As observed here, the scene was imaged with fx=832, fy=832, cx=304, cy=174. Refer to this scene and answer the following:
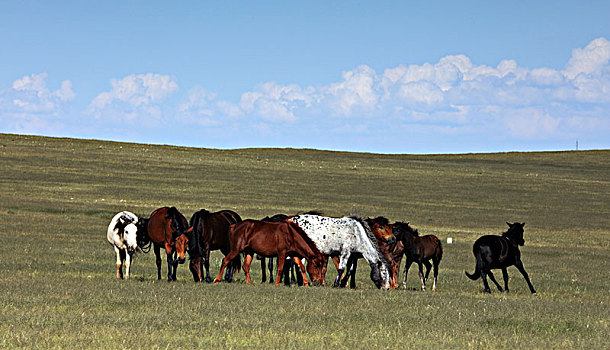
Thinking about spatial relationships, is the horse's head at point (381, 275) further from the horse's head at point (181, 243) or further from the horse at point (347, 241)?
the horse's head at point (181, 243)

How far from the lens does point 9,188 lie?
47688mm

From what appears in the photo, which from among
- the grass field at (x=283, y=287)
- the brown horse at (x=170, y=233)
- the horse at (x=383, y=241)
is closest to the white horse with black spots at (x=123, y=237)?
the brown horse at (x=170, y=233)

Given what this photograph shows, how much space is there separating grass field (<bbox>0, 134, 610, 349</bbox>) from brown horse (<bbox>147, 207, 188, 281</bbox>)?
629 millimetres

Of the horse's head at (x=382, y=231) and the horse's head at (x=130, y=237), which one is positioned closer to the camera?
the horse's head at (x=130, y=237)

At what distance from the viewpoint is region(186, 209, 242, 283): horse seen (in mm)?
18703

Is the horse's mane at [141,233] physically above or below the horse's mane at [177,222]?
below

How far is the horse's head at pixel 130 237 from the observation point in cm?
1859

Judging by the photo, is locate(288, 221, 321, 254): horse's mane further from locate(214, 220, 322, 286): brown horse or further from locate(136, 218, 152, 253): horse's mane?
locate(136, 218, 152, 253): horse's mane

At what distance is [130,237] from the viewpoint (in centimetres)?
1864

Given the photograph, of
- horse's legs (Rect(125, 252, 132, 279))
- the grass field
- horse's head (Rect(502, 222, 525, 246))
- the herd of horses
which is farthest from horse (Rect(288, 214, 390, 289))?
horse's legs (Rect(125, 252, 132, 279))

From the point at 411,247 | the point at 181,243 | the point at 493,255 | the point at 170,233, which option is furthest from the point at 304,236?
the point at 493,255

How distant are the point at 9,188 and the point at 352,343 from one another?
40923 millimetres

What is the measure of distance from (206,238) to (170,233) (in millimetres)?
1150

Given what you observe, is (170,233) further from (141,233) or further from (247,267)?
(247,267)
